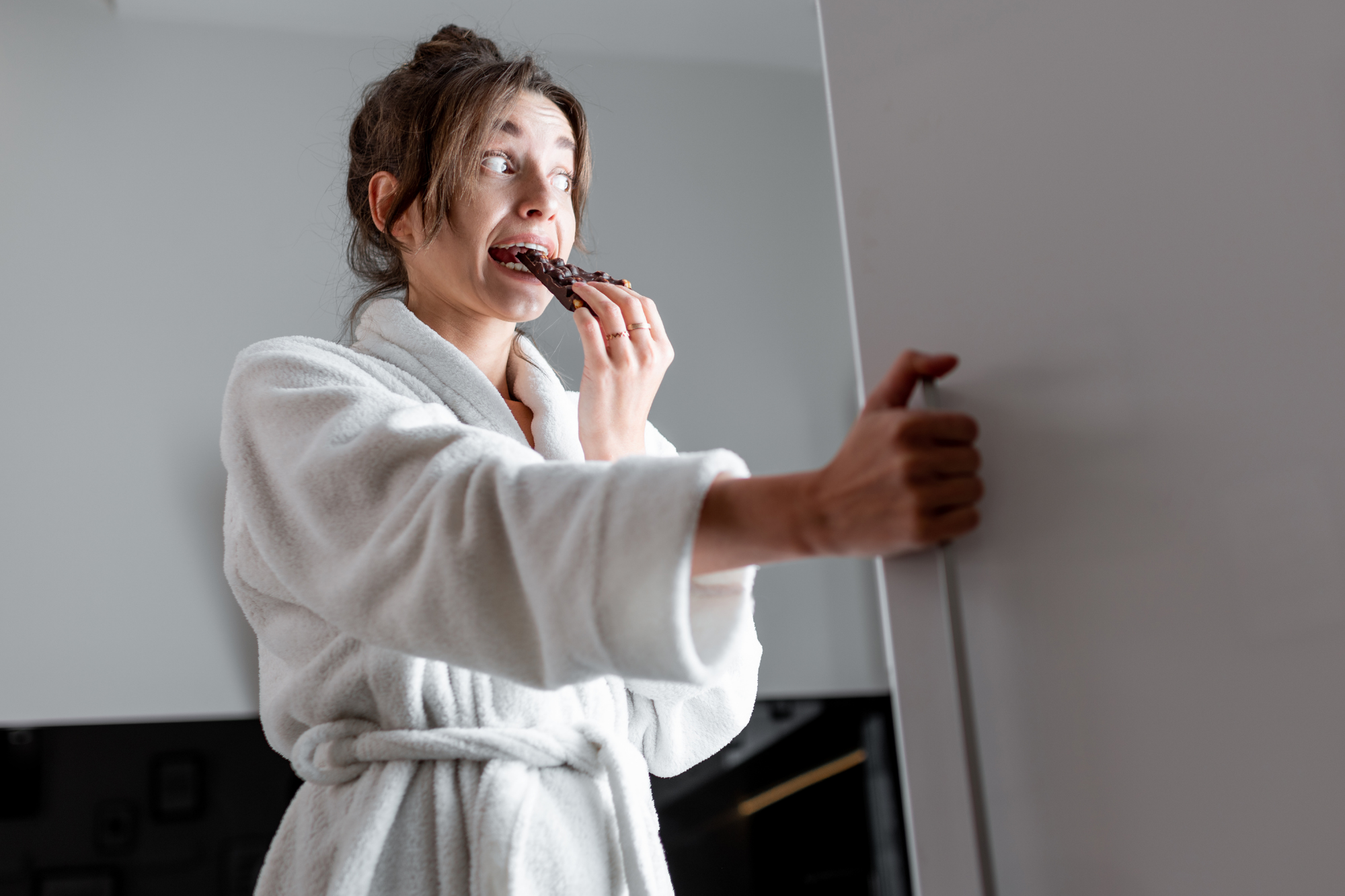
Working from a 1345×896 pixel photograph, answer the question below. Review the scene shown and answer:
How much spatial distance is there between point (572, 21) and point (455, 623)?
169cm

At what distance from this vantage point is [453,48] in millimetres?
903

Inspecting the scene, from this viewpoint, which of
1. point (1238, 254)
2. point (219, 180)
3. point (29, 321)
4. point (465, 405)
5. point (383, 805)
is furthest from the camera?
point (219, 180)

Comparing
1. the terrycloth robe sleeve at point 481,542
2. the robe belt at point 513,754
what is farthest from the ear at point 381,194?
the robe belt at point 513,754

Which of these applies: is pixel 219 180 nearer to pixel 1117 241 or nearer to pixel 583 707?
pixel 583 707

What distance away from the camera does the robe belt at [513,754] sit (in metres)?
0.62

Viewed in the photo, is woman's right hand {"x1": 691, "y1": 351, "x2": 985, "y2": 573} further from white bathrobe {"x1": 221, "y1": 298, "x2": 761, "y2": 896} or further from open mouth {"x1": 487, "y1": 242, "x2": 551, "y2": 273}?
open mouth {"x1": 487, "y1": 242, "x2": 551, "y2": 273}

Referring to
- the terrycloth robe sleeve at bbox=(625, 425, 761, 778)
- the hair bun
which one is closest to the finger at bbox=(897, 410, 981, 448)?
the terrycloth robe sleeve at bbox=(625, 425, 761, 778)

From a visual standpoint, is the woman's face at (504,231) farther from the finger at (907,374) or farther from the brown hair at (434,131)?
the finger at (907,374)

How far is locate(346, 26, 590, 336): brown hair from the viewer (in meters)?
0.82

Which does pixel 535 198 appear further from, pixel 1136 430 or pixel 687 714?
pixel 1136 430

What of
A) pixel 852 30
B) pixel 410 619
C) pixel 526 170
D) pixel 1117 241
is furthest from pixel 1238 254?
pixel 526 170

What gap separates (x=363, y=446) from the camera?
0.54 m

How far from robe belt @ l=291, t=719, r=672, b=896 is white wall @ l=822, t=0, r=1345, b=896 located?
27cm

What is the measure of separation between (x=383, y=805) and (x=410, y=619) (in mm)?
184
